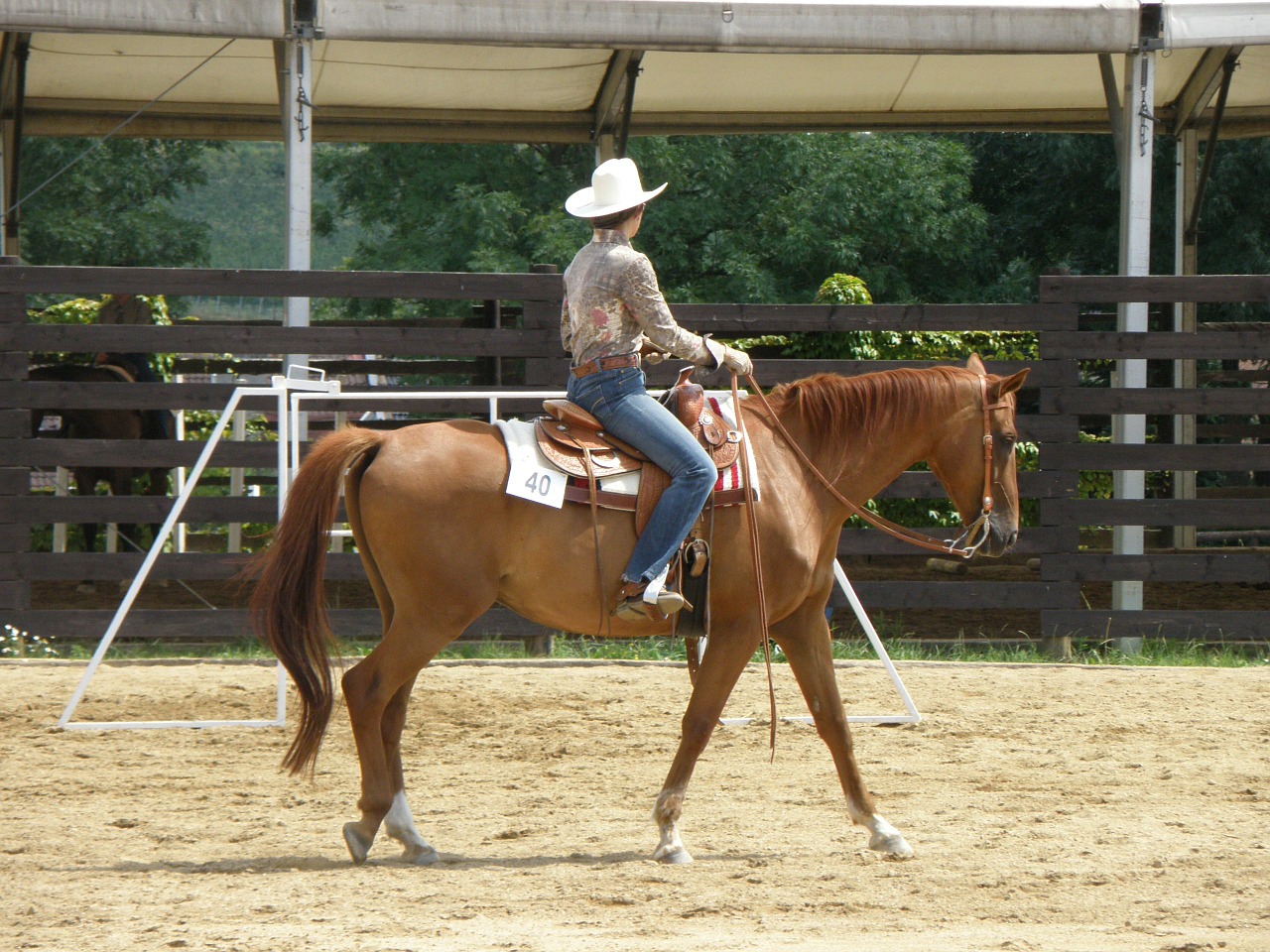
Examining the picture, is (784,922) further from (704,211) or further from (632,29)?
(704,211)

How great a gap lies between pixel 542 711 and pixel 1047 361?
416 centimetres

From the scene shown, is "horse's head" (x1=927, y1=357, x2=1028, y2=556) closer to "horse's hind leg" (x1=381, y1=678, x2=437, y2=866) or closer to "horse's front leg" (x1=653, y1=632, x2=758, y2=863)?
"horse's front leg" (x1=653, y1=632, x2=758, y2=863)

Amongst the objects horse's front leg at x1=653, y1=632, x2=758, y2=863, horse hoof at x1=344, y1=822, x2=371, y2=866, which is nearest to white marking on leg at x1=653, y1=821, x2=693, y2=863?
horse's front leg at x1=653, y1=632, x2=758, y2=863

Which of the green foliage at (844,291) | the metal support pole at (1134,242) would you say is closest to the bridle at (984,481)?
the metal support pole at (1134,242)

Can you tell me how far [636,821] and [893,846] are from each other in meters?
1.04

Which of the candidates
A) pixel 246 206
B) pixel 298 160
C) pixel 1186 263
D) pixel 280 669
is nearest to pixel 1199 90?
pixel 1186 263

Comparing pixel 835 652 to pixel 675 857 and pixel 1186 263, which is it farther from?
pixel 1186 263

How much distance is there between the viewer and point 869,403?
5.46 metres

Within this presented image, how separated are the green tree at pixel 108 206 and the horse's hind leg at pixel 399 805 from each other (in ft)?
62.7

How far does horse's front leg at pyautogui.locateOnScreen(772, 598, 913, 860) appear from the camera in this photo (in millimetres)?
5062

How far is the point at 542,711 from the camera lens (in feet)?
23.9

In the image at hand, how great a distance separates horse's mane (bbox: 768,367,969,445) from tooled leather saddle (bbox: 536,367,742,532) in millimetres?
408

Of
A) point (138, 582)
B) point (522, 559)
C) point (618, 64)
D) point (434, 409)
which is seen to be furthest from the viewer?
point (618, 64)

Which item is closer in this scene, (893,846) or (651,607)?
(893,846)
